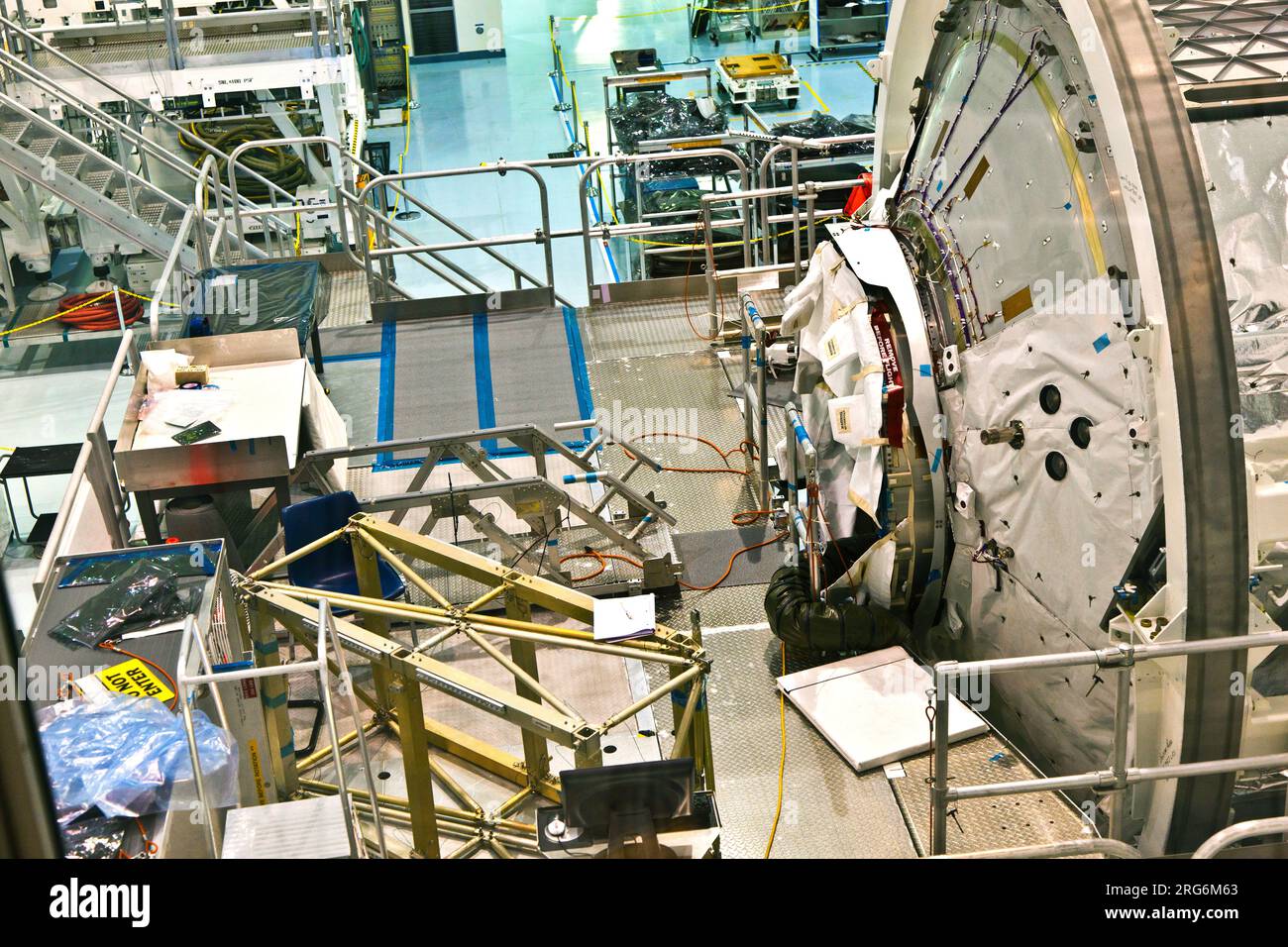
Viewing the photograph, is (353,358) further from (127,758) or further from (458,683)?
(127,758)

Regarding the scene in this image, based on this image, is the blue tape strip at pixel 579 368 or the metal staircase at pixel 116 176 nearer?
the blue tape strip at pixel 579 368

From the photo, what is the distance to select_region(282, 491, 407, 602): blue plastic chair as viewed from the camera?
21.0 ft

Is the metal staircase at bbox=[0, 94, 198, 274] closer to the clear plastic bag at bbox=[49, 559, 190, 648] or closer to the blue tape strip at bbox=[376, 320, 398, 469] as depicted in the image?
the blue tape strip at bbox=[376, 320, 398, 469]

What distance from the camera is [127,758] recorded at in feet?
12.7

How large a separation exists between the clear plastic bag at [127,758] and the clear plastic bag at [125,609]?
616mm

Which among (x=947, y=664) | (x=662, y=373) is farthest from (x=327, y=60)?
(x=947, y=664)

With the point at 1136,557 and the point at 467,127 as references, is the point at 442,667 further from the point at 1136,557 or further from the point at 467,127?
the point at 467,127

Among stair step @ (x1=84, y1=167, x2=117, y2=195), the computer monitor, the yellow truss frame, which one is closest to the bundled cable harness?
stair step @ (x1=84, y1=167, x2=117, y2=195)

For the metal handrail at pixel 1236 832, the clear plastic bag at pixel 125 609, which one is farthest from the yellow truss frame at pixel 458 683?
the metal handrail at pixel 1236 832

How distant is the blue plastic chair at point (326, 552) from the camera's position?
640 centimetres

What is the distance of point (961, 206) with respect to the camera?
6.04 m

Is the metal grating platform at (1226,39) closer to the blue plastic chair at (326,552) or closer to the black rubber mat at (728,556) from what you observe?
the black rubber mat at (728,556)

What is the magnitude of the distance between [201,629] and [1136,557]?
349cm

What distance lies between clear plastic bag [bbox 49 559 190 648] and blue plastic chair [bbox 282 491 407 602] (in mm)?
1242
